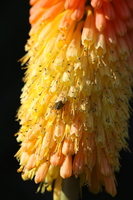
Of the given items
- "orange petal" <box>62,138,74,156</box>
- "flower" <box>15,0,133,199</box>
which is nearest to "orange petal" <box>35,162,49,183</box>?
"flower" <box>15,0,133,199</box>

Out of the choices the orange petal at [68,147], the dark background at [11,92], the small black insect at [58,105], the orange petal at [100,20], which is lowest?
the dark background at [11,92]

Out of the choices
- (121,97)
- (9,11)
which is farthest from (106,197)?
(9,11)

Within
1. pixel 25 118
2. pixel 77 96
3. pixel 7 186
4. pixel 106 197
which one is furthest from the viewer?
pixel 7 186

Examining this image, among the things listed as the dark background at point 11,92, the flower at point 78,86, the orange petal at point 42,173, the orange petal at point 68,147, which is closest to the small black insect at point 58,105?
the flower at point 78,86

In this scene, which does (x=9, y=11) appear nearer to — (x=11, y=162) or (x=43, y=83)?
(x=11, y=162)

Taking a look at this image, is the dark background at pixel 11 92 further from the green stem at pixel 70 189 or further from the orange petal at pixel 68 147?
the orange petal at pixel 68 147

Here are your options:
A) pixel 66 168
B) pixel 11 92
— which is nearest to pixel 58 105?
pixel 66 168

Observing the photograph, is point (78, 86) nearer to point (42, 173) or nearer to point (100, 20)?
point (100, 20)
